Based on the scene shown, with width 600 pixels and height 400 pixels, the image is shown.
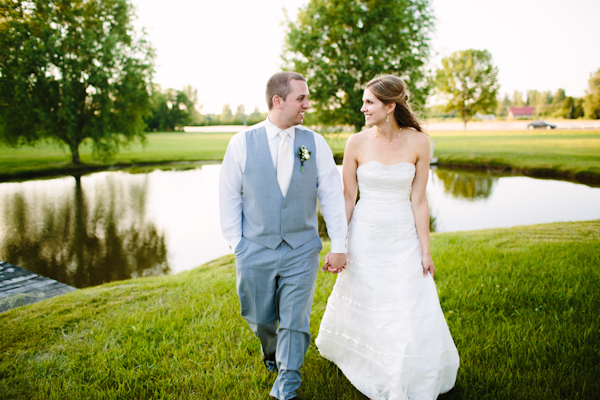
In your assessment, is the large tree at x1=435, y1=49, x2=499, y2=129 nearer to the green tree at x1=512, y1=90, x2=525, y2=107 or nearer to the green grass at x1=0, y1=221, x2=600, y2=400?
the green grass at x1=0, y1=221, x2=600, y2=400

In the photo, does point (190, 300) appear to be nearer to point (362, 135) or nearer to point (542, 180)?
point (362, 135)

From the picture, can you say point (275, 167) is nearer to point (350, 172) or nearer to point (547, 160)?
point (350, 172)

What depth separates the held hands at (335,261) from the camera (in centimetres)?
295

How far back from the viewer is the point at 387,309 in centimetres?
287

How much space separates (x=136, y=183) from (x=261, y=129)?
54.8ft

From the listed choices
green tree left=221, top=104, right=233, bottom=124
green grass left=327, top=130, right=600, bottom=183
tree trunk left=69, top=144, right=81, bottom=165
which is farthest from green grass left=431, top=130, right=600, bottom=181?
green tree left=221, top=104, right=233, bottom=124

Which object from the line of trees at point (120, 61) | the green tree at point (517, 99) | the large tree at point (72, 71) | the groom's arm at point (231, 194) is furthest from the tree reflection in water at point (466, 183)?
the green tree at point (517, 99)

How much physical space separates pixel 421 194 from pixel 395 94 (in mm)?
868

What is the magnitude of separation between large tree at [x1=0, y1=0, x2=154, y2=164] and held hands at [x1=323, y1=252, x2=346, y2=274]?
20.9 metres

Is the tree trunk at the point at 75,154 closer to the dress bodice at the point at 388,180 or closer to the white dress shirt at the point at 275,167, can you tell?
the white dress shirt at the point at 275,167

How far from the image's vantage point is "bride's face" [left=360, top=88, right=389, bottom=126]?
312 cm

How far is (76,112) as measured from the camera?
20453 millimetres

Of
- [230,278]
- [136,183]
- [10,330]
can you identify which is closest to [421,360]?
[230,278]

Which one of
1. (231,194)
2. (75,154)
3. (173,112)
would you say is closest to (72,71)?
(75,154)
